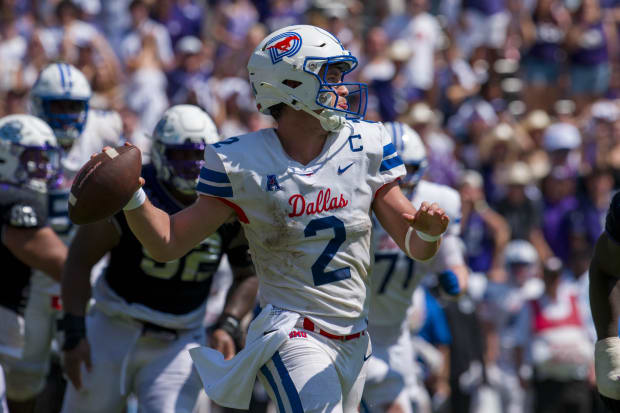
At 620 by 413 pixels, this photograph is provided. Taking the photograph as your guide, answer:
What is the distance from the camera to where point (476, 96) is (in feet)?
37.9

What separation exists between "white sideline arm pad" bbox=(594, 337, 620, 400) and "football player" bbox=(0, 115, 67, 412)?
274 centimetres

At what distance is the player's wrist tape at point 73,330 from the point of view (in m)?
5.01

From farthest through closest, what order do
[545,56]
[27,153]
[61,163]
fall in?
[545,56]
[61,163]
[27,153]

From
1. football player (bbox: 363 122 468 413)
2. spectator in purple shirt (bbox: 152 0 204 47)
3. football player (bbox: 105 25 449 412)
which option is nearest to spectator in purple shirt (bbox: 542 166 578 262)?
football player (bbox: 363 122 468 413)

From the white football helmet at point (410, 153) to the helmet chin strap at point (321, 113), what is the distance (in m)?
1.82

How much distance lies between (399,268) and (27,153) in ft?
7.21

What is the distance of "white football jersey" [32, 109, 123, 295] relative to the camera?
624cm

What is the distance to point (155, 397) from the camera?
5.03 meters

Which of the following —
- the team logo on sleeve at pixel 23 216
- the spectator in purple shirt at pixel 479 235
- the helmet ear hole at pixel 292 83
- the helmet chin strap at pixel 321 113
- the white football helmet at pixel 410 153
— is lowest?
the spectator in purple shirt at pixel 479 235

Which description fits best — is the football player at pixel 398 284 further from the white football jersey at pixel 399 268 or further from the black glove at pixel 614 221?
the black glove at pixel 614 221

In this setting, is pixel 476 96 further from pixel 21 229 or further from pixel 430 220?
pixel 430 220

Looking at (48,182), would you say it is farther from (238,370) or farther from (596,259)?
(596,259)

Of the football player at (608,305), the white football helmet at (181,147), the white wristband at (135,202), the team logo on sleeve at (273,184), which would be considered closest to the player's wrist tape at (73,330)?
the white football helmet at (181,147)

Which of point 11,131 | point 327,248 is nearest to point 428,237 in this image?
point 327,248
